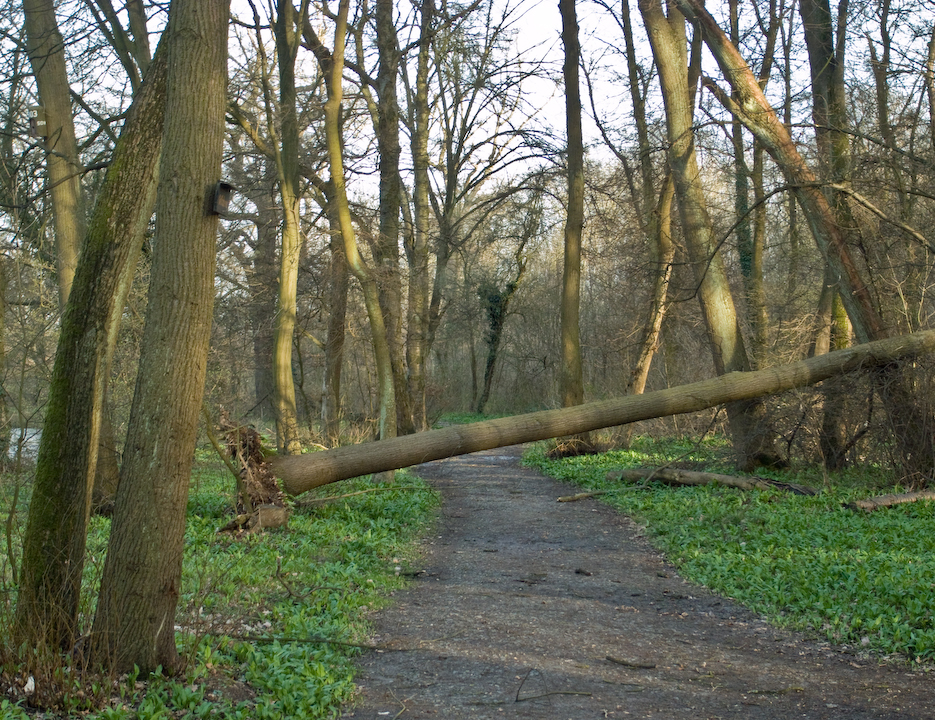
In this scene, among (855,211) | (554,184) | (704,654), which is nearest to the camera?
(704,654)

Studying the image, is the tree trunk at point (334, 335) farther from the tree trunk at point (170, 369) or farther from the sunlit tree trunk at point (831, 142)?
the tree trunk at point (170, 369)

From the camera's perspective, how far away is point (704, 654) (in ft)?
17.6

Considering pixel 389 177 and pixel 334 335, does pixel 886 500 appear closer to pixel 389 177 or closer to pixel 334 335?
pixel 389 177

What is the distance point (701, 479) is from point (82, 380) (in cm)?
936

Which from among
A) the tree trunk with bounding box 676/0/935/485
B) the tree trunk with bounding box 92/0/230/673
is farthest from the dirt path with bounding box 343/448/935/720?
the tree trunk with bounding box 676/0/935/485

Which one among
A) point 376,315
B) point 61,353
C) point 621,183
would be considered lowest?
point 61,353

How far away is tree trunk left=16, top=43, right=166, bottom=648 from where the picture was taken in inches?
170

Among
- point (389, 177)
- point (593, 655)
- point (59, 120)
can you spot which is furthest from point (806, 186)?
point (59, 120)

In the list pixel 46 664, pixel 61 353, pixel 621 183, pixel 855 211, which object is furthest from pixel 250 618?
pixel 621 183

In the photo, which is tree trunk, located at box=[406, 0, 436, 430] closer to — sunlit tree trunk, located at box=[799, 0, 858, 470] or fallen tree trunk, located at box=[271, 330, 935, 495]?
sunlit tree trunk, located at box=[799, 0, 858, 470]

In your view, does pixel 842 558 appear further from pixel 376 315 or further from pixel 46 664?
pixel 376 315

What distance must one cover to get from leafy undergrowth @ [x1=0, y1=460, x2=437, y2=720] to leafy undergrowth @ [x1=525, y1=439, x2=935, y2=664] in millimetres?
3125

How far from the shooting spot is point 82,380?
14.7 feet

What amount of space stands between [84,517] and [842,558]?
6216 millimetres
